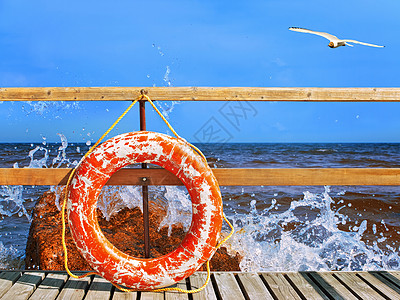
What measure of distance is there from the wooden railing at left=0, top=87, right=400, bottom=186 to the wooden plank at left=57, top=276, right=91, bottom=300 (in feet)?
1.56

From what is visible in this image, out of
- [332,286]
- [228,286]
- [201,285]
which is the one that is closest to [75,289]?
[201,285]

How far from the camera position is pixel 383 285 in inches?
66.6

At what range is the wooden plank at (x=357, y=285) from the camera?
1585 mm

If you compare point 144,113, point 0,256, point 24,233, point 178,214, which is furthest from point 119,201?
point 144,113

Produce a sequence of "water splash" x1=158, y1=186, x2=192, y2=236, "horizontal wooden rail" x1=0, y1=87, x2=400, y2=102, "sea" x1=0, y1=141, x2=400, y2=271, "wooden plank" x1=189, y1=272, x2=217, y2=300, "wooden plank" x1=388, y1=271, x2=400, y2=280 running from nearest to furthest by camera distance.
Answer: "wooden plank" x1=189, y1=272, x2=217, y2=300, "horizontal wooden rail" x1=0, y1=87, x2=400, y2=102, "wooden plank" x1=388, y1=271, x2=400, y2=280, "sea" x1=0, y1=141, x2=400, y2=271, "water splash" x1=158, y1=186, x2=192, y2=236

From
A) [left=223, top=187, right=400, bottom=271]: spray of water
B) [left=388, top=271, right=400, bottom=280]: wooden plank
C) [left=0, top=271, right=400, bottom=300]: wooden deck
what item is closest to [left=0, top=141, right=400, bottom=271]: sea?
[left=223, top=187, right=400, bottom=271]: spray of water

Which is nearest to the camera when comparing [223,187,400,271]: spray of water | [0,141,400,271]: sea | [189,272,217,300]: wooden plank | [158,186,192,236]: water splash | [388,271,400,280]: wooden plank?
[189,272,217,300]: wooden plank

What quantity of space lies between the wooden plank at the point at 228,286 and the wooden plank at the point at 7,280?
96cm

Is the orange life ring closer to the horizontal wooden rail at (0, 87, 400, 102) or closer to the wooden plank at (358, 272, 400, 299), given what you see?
the horizontal wooden rail at (0, 87, 400, 102)

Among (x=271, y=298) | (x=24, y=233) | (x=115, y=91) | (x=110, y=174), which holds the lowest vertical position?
(x=24, y=233)

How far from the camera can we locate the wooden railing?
1.68m

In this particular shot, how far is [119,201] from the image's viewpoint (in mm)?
3285

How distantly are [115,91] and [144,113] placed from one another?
0.18m

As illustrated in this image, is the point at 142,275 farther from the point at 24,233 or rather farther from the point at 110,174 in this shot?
the point at 24,233
